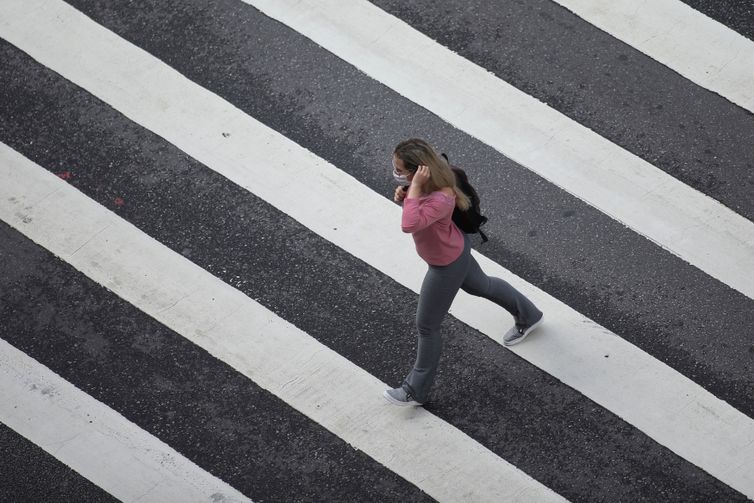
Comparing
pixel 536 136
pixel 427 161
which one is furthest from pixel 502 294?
pixel 536 136

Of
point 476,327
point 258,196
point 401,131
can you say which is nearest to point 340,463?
point 476,327

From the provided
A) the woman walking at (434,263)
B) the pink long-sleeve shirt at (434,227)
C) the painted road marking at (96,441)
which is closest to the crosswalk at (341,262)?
the painted road marking at (96,441)

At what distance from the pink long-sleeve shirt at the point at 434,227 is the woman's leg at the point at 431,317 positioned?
88 mm

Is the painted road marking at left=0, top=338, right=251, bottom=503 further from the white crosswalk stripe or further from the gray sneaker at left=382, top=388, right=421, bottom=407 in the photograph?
the white crosswalk stripe

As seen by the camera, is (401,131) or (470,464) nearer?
(470,464)

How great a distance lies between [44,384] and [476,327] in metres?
2.55

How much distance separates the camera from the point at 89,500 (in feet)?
19.1

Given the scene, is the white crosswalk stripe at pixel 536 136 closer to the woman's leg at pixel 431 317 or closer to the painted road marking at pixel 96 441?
the woman's leg at pixel 431 317

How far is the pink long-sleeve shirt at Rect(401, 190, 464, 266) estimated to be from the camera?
4984 mm

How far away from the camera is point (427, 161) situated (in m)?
4.95

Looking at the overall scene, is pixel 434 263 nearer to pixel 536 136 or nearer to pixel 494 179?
pixel 494 179

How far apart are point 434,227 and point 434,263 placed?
27 centimetres

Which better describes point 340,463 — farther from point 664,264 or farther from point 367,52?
point 367,52

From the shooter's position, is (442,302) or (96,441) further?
(96,441)
